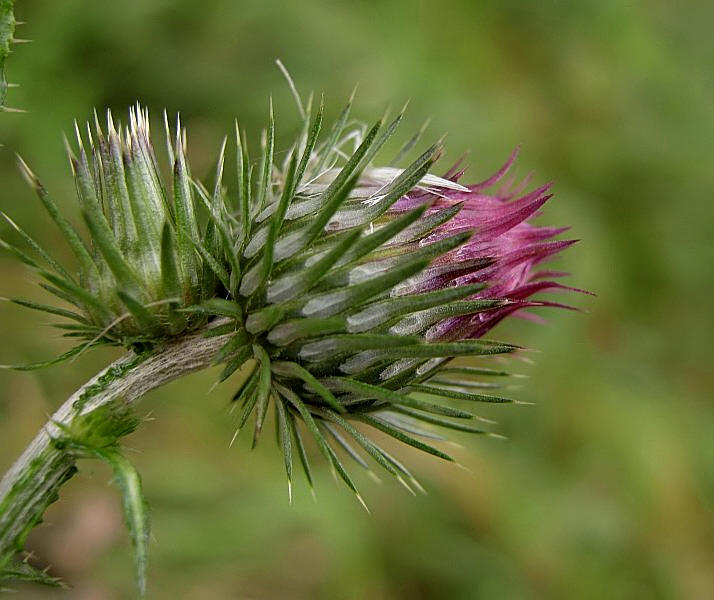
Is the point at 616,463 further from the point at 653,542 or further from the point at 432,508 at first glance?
the point at 432,508

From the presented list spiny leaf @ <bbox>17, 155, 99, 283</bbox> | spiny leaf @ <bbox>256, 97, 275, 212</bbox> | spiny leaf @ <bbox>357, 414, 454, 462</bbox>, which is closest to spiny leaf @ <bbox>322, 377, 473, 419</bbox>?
Answer: spiny leaf @ <bbox>357, 414, 454, 462</bbox>

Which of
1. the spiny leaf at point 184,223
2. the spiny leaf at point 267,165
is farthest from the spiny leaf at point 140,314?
the spiny leaf at point 267,165

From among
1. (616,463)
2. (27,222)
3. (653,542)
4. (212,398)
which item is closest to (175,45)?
(27,222)

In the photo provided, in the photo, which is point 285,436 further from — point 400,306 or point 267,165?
point 267,165

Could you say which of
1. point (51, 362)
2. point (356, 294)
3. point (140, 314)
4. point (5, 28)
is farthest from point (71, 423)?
point (5, 28)

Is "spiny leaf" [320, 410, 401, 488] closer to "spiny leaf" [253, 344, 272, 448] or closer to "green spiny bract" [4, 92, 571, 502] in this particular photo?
"green spiny bract" [4, 92, 571, 502]

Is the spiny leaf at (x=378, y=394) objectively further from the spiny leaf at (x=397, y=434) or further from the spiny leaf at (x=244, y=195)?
the spiny leaf at (x=244, y=195)
